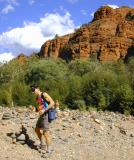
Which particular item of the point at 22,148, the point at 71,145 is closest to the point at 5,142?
the point at 22,148

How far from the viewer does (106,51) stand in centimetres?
9062

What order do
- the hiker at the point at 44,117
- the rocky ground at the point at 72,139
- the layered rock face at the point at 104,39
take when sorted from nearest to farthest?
the hiker at the point at 44,117, the rocky ground at the point at 72,139, the layered rock face at the point at 104,39

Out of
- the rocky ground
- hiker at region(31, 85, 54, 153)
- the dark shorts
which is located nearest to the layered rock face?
the rocky ground

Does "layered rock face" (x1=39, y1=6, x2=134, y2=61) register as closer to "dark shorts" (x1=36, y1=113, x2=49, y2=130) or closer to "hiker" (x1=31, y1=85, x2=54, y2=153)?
"hiker" (x1=31, y1=85, x2=54, y2=153)

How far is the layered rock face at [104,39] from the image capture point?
91250mm

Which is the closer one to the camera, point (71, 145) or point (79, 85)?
point (71, 145)

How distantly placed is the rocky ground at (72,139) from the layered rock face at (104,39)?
72.0 metres

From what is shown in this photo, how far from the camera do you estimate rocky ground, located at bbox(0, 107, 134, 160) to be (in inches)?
527

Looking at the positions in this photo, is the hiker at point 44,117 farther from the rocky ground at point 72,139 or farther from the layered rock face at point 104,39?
the layered rock face at point 104,39

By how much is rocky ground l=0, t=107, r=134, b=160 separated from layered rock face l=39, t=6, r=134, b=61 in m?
72.0

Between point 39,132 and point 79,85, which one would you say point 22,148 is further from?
point 79,85

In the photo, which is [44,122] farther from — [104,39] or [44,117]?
[104,39]

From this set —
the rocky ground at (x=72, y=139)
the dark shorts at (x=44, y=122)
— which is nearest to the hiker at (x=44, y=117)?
the dark shorts at (x=44, y=122)

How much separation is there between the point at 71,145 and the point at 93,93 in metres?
17.7
